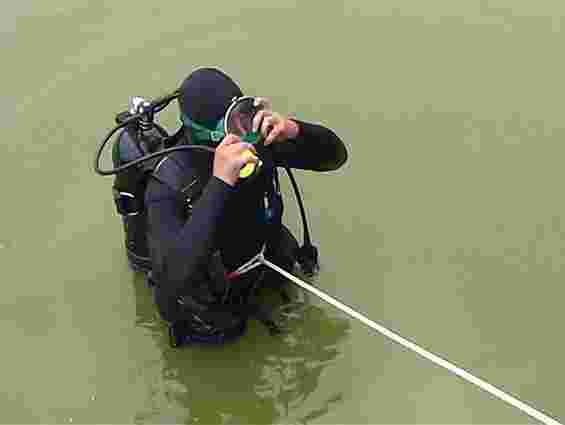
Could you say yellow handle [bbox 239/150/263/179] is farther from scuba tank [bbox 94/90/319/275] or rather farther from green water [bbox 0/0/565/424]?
green water [bbox 0/0/565/424]

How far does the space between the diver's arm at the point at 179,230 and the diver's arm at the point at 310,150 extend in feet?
1.37

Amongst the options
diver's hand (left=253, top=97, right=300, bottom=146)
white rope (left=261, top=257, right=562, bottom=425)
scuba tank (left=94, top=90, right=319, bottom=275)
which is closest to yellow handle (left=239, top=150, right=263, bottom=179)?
diver's hand (left=253, top=97, right=300, bottom=146)

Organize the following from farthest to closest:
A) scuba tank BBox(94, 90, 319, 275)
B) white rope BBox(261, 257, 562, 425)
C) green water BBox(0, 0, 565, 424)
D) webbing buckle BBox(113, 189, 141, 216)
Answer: green water BBox(0, 0, 565, 424), webbing buckle BBox(113, 189, 141, 216), scuba tank BBox(94, 90, 319, 275), white rope BBox(261, 257, 562, 425)

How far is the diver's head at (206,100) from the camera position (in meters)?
2.33

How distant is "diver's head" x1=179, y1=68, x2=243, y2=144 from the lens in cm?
233

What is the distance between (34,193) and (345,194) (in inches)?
51.1

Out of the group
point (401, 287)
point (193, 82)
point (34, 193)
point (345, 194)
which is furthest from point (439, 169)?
point (34, 193)

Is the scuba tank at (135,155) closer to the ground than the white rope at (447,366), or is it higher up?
higher up

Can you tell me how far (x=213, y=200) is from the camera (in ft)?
7.37

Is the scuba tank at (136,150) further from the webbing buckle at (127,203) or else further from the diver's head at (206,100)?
the diver's head at (206,100)

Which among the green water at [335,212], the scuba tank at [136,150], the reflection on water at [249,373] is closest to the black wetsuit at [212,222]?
the scuba tank at [136,150]

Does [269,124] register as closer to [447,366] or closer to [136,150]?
[136,150]

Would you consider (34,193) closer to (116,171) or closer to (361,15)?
(116,171)

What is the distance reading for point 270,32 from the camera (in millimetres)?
4062
